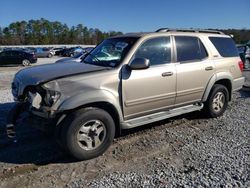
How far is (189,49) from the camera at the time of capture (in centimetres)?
580

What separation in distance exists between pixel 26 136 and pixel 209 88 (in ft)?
12.1

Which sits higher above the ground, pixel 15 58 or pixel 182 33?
pixel 182 33

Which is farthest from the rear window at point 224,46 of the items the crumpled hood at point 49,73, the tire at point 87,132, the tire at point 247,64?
the tire at point 247,64

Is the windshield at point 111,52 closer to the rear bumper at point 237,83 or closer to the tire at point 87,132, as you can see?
the tire at point 87,132

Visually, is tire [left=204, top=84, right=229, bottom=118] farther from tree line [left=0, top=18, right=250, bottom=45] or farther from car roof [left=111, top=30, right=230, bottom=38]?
tree line [left=0, top=18, right=250, bottom=45]

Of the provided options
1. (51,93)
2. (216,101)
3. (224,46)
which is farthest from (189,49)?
(51,93)

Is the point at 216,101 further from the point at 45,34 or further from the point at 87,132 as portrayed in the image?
the point at 45,34

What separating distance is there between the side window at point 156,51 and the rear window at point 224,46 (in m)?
1.41

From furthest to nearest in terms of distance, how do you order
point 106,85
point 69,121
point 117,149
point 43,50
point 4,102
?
1. point 43,50
2. point 4,102
3. point 117,149
4. point 106,85
5. point 69,121

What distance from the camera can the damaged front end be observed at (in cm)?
416

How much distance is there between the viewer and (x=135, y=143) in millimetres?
5102

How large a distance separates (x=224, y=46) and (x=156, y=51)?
2.14 metres

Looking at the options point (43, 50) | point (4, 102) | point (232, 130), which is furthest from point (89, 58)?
point (43, 50)

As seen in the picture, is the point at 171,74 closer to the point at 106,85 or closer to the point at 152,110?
the point at 152,110
